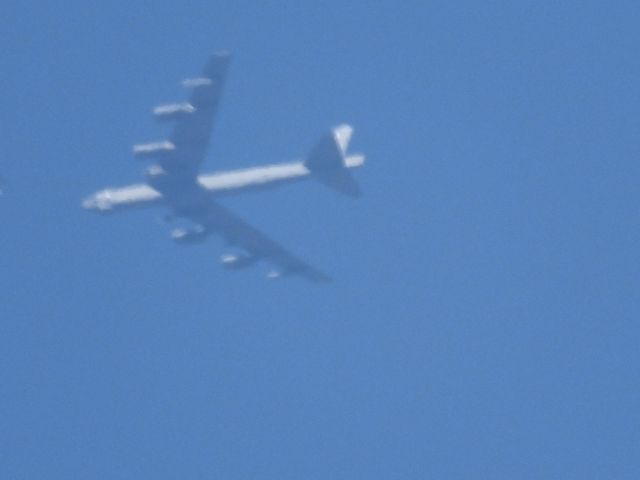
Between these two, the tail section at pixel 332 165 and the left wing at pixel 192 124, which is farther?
the tail section at pixel 332 165

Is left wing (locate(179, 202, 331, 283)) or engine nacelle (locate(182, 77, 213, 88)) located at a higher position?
engine nacelle (locate(182, 77, 213, 88))

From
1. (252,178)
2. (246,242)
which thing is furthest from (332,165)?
(246,242)

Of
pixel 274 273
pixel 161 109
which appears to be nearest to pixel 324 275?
pixel 274 273

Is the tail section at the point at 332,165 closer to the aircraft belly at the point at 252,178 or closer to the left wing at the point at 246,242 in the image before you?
the aircraft belly at the point at 252,178

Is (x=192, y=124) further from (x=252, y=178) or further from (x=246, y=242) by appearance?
(x=246, y=242)

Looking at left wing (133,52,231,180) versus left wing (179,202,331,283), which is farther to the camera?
left wing (179,202,331,283)

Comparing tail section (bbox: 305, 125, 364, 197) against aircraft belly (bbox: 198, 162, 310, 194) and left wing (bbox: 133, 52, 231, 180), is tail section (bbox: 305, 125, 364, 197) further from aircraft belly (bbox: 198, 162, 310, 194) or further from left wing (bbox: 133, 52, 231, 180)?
left wing (bbox: 133, 52, 231, 180)

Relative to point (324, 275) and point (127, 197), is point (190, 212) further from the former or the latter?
point (324, 275)
